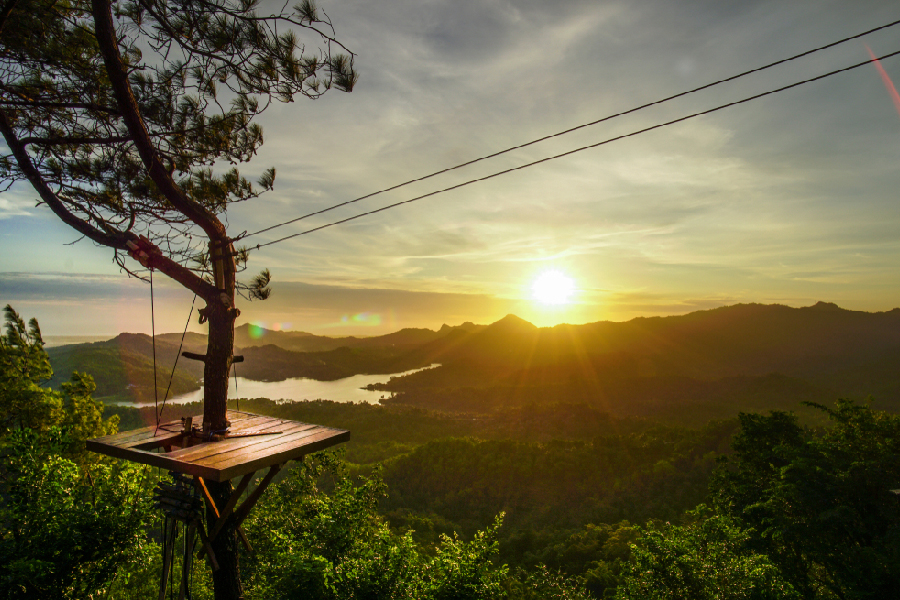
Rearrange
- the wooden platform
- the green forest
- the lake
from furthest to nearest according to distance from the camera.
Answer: the lake → the green forest → the wooden platform

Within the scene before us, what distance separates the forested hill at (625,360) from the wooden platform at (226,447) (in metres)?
47.5

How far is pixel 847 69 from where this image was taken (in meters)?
3.76

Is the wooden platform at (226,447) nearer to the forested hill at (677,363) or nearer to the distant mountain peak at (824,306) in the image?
the forested hill at (677,363)

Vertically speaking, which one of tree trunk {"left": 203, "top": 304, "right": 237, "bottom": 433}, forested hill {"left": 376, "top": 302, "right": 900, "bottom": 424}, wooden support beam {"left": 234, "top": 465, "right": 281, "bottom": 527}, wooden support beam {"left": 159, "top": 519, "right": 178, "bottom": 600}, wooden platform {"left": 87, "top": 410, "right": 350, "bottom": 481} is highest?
tree trunk {"left": 203, "top": 304, "right": 237, "bottom": 433}

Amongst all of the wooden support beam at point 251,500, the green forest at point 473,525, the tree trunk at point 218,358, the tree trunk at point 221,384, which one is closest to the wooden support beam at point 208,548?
the tree trunk at point 221,384

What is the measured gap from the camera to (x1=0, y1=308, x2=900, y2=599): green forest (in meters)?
5.55

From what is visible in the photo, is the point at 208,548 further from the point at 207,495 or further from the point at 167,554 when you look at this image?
the point at 207,495

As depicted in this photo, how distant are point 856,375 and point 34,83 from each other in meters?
94.2

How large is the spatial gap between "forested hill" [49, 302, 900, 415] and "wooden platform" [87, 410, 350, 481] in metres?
47.5

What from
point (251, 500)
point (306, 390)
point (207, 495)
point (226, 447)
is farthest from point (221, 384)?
point (306, 390)

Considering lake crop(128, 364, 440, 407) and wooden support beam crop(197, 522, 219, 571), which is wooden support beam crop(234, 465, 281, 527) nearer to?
wooden support beam crop(197, 522, 219, 571)

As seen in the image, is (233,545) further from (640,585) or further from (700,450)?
(700,450)

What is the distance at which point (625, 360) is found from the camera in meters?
74.2

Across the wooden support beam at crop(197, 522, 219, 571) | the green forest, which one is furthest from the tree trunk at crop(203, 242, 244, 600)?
the green forest
